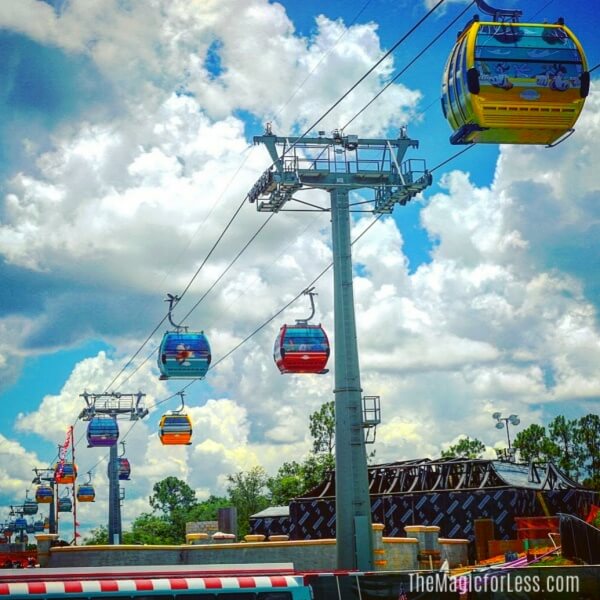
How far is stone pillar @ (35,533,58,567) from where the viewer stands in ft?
102

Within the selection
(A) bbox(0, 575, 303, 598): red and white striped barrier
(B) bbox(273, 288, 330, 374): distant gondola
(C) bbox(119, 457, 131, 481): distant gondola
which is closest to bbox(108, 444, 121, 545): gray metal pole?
(C) bbox(119, 457, 131, 481): distant gondola

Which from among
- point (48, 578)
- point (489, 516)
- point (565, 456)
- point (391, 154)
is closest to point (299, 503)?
point (489, 516)

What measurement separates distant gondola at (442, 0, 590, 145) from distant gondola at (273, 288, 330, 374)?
13.6 meters

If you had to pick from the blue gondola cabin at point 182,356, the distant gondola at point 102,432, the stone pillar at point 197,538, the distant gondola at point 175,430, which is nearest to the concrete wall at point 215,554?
the stone pillar at point 197,538

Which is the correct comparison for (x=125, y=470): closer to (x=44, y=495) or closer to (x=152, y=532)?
(x=44, y=495)

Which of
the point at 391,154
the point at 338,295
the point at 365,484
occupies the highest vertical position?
the point at 391,154

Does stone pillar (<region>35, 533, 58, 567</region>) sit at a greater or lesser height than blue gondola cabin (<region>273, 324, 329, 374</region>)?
lesser

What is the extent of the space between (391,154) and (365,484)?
9797 millimetres

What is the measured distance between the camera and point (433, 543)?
116 ft

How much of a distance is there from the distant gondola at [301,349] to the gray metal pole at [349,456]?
3.27 metres

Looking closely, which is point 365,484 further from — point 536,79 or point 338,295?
point 536,79

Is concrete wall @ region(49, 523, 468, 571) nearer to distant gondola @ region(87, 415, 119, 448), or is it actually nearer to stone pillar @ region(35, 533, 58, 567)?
stone pillar @ region(35, 533, 58, 567)

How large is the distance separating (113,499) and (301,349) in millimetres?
39257

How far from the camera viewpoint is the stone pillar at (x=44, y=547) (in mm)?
30953
